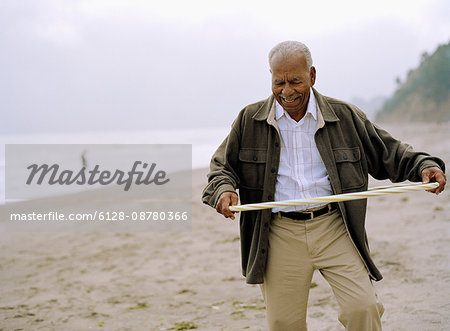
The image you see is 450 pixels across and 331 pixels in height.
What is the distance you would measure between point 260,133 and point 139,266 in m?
4.48

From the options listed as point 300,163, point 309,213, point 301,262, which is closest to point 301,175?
point 300,163

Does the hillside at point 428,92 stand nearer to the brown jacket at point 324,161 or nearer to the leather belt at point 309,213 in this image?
the brown jacket at point 324,161

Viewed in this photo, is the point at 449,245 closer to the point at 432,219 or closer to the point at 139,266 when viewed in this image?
the point at 432,219

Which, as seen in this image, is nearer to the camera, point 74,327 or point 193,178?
point 74,327

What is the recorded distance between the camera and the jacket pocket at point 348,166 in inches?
120

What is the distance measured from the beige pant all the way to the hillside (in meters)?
57.0

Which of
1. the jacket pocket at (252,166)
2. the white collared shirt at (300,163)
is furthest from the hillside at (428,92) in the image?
the jacket pocket at (252,166)

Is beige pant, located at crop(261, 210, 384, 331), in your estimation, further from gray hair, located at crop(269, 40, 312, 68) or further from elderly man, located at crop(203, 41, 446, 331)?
gray hair, located at crop(269, 40, 312, 68)

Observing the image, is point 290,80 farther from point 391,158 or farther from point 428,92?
point 428,92

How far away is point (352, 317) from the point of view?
2.72 meters

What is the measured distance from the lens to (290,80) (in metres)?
2.95

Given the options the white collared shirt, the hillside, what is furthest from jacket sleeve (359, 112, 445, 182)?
the hillside

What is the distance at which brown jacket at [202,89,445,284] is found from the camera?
3.02 metres

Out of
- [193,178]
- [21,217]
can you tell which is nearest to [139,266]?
[21,217]
